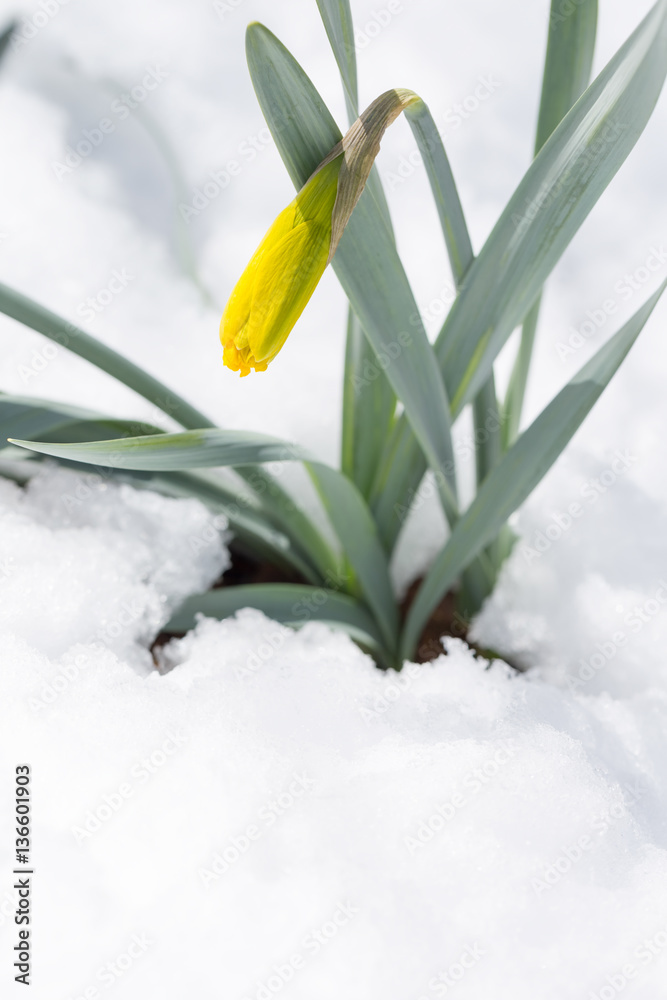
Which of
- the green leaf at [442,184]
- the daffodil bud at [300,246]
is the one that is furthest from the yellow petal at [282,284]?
the green leaf at [442,184]

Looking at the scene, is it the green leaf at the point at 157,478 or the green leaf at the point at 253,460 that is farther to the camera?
the green leaf at the point at 157,478

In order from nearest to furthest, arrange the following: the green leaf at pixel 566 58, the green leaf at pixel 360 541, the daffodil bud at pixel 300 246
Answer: the daffodil bud at pixel 300 246 → the green leaf at pixel 566 58 → the green leaf at pixel 360 541

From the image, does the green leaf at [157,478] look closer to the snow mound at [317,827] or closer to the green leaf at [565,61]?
the snow mound at [317,827]

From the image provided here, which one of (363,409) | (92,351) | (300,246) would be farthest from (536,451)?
(92,351)

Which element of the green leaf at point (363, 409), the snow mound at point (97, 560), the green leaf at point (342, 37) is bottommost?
the snow mound at point (97, 560)

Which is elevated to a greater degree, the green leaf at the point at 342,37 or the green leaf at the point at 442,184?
the green leaf at the point at 342,37

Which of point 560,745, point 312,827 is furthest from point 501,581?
point 312,827

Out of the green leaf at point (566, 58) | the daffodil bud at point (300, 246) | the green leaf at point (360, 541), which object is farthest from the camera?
the green leaf at point (360, 541)

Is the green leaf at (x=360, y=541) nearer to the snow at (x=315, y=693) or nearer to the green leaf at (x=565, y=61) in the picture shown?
the snow at (x=315, y=693)
